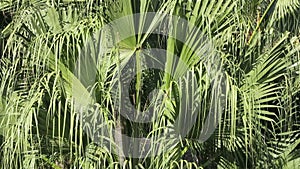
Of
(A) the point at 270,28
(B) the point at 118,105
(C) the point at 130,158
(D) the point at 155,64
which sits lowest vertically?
(C) the point at 130,158

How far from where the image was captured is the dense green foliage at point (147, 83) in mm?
2293

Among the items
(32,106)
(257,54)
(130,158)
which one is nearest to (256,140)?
(257,54)

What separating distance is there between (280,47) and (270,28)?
0.11m

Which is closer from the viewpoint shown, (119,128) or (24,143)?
(24,143)

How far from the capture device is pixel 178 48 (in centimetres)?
236

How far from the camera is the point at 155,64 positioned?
2518 millimetres

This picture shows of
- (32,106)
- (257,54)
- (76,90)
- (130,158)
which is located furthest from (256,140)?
(32,106)

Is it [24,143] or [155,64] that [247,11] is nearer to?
[155,64]

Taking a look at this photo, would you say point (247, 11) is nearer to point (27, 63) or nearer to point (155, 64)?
point (155, 64)

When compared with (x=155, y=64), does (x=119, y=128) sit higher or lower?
lower

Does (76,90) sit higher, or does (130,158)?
(76,90)

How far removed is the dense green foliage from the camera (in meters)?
2.29

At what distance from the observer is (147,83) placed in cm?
263

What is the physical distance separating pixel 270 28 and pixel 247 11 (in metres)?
0.20
